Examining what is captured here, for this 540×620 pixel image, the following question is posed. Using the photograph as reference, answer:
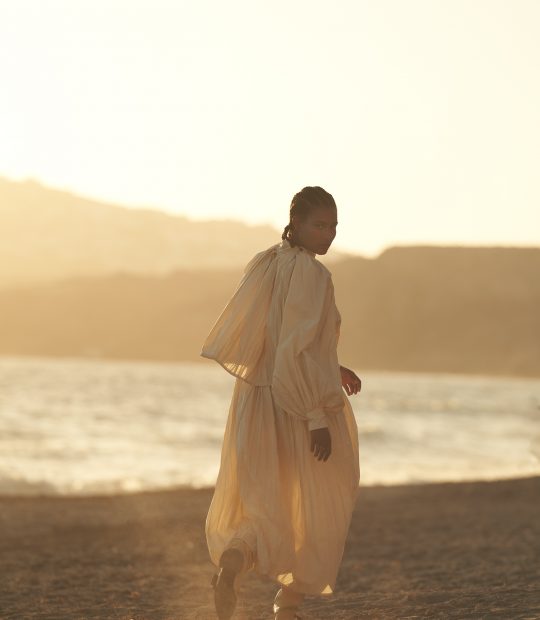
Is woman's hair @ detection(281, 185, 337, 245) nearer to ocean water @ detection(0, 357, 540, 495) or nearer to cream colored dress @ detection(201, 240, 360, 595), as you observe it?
cream colored dress @ detection(201, 240, 360, 595)

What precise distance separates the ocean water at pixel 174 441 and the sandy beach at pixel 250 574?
2264 mm

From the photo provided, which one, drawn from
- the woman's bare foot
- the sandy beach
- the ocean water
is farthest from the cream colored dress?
the ocean water

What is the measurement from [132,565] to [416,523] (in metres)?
4.49

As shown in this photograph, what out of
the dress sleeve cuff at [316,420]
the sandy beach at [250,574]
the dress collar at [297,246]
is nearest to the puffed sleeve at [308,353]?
the dress sleeve cuff at [316,420]

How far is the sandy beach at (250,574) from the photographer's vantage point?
7105 millimetres

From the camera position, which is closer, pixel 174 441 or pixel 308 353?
pixel 308 353

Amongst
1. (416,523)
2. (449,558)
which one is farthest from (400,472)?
(449,558)

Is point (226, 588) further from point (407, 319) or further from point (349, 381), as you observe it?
point (407, 319)

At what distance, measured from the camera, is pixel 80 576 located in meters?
9.16

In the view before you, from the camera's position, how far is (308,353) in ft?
16.6

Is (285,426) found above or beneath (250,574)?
above

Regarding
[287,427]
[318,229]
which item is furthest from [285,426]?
[318,229]

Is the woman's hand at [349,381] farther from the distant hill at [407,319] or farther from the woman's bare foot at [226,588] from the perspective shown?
the distant hill at [407,319]

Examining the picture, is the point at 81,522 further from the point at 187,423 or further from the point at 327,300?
the point at 187,423
